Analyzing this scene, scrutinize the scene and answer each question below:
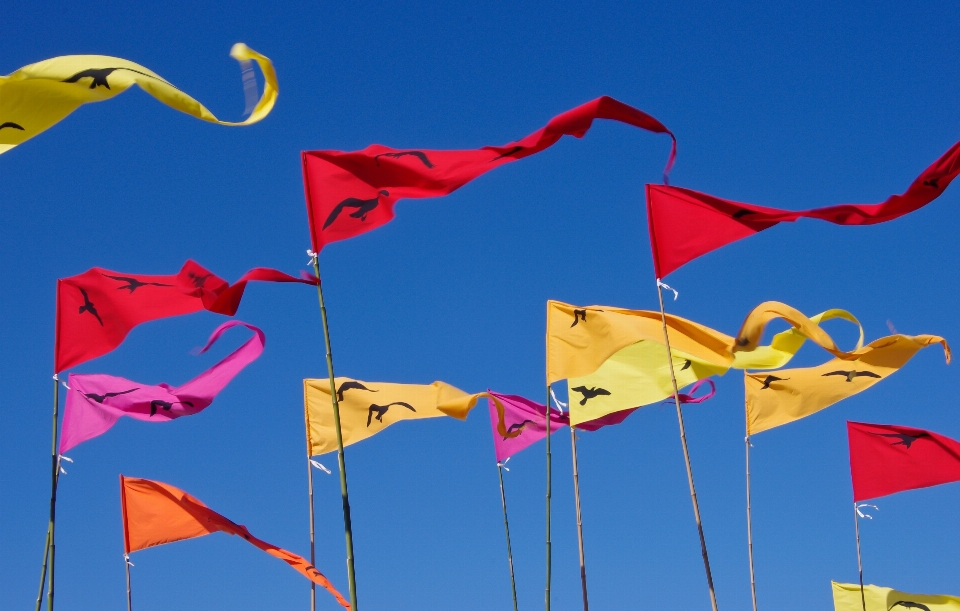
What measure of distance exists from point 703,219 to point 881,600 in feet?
51.0

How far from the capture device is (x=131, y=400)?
87.4 feet

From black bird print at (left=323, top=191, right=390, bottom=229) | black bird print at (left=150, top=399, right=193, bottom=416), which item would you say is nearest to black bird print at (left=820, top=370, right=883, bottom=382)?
black bird print at (left=323, top=191, right=390, bottom=229)

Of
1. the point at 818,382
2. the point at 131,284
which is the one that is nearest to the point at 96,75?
the point at 131,284

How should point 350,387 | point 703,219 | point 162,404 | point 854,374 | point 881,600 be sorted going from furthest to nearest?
point 881,600, point 350,387, point 854,374, point 162,404, point 703,219

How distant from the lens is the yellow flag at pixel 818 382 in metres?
28.6

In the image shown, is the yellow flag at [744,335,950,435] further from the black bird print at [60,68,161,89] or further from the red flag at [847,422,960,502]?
the black bird print at [60,68,161,89]

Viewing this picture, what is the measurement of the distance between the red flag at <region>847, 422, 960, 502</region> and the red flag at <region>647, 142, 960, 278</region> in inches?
400

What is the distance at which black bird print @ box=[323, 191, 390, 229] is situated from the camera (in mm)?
18984

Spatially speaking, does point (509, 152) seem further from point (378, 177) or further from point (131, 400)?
point (131, 400)

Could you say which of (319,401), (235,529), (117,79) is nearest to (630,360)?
(319,401)

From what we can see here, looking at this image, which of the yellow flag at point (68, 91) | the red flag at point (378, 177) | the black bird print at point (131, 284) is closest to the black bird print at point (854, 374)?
the red flag at point (378, 177)

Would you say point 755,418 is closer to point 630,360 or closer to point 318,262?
point 630,360

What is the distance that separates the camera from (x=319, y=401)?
3022 centimetres

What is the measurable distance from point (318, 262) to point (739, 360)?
13823 mm
